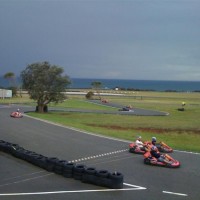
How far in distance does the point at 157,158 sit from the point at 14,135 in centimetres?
1327

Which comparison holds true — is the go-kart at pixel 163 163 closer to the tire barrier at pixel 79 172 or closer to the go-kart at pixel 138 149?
the go-kart at pixel 138 149

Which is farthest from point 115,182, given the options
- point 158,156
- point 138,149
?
point 138,149

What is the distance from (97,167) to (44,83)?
36319 mm

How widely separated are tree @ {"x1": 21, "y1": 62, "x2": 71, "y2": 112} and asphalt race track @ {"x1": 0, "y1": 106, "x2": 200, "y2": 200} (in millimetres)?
26765

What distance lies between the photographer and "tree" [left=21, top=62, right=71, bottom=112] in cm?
5272

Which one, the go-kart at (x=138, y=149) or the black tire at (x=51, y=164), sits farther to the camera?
the go-kart at (x=138, y=149)

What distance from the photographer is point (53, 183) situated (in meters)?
14.8

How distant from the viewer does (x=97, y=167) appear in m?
17.7

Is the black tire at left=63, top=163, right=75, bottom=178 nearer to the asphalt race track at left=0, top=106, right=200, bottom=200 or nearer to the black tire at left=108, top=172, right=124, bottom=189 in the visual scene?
the asphalt race track at left=0, top=106, right=200, bottom=200

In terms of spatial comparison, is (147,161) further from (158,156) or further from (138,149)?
(138,149)

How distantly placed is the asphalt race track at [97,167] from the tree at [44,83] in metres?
26.8

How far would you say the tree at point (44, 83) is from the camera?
52719 millimetres

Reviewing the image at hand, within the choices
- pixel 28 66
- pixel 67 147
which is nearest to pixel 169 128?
pixel 67 147

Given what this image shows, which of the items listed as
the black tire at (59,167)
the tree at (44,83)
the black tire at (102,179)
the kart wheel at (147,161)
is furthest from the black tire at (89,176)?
the tree at (44,83)
